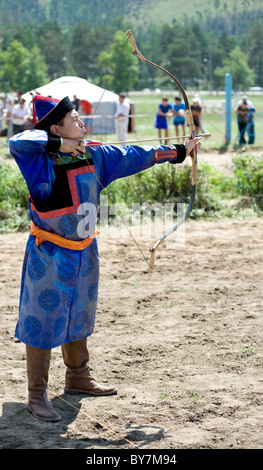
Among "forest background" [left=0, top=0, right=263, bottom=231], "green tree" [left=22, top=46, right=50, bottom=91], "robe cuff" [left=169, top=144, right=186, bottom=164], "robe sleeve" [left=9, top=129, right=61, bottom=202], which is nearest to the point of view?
"robe sleeve" [left=9, top=129, right=61, bottom=202]

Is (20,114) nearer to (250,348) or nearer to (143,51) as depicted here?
(250,348)

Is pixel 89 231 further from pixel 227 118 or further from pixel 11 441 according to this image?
pixel 227 118

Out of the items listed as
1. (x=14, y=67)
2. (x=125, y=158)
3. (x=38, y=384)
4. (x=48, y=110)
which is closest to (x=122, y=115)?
(x=125, y=158)

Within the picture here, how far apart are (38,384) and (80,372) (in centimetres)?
35

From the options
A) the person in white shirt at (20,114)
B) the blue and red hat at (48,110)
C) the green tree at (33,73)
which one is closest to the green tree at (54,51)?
the green tree at (33,73)

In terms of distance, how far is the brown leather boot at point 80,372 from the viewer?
12.6 feet

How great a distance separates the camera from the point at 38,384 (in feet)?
11.8

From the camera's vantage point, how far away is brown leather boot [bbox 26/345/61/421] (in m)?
3.54

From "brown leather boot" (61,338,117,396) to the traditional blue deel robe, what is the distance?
0.21m

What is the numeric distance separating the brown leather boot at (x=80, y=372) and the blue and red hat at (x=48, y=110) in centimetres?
136

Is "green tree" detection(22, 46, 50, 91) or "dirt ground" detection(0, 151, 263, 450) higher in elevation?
"green tree" detection(22, 46, 50, 91)

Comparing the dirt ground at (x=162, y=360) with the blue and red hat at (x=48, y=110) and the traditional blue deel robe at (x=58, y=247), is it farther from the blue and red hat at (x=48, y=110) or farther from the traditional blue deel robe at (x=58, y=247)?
the blue and red hat at (x=48, y=110)

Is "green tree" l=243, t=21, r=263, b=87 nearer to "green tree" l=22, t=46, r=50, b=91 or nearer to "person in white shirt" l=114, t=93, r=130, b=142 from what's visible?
"green tree" l=22, t=46, r=50, b=91

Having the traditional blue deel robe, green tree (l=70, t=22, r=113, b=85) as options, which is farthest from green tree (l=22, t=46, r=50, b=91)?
the traditional blue deel robe
